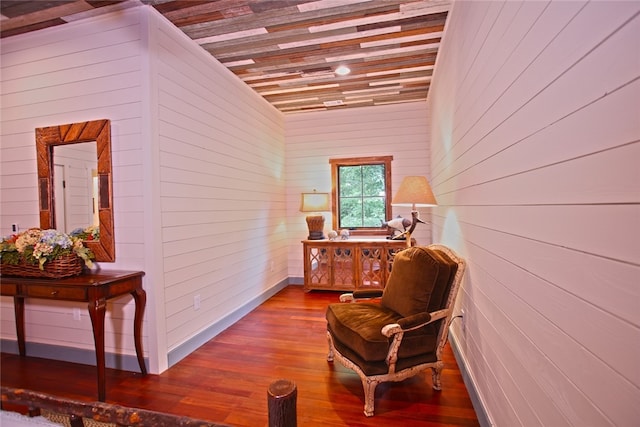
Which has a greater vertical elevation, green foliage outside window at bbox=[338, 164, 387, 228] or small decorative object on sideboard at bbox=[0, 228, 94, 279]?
green foliage outside window at bbox=[338, 164, 387, 228]

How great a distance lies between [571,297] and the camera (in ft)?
2.80

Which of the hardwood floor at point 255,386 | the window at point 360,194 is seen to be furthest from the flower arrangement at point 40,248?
the window at point 360,194

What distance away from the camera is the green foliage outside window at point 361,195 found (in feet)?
15.9

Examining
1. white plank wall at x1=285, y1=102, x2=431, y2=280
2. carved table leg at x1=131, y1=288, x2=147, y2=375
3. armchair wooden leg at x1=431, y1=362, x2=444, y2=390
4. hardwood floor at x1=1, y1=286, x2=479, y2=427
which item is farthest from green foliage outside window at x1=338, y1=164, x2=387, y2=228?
carved table leg at x1=131, y1=288, x2=147, y2=375

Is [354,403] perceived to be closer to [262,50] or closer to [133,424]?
[133,424]

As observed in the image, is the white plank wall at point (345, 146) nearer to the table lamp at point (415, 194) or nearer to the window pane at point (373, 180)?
the window pane at point (373, 180)

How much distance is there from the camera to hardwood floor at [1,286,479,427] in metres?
1.88

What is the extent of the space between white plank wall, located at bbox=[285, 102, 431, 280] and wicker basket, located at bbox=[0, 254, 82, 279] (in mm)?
3102

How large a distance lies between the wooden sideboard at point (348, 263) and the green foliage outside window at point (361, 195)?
0.51 meters

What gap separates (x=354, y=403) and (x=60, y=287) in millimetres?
2136

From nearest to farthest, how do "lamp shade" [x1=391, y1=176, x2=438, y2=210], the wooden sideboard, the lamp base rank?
"lamp shade" [x1=391, y1=176, x2=438, y2=210]
the wooden sideboard
the lamp base

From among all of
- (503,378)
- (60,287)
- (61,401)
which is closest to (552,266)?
(503,378)

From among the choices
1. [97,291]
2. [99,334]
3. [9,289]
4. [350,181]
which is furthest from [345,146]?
[9,289]

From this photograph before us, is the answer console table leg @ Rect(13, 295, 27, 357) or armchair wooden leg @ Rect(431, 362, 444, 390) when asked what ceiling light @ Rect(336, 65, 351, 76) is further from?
console table leg @ Rect(13, 295, 27, 357)
